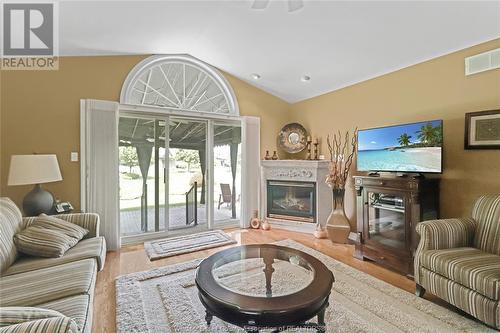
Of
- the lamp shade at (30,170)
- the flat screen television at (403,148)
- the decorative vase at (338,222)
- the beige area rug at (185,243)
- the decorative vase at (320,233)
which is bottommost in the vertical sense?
the beige area rug at (185,243)

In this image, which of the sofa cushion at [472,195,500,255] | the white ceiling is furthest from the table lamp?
the sofa cushion at [472,195,500,255]

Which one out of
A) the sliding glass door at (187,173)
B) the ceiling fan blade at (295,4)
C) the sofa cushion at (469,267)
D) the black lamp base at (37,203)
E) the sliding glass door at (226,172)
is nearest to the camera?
the sofa cushion at (469,267)

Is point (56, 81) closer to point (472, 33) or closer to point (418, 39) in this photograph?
point (418, 39)

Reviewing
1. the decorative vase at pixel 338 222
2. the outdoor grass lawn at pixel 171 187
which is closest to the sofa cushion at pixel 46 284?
the outdoor grass lawn at pixel 171 187

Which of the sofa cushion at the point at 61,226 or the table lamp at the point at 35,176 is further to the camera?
the table lamp at the point at 35,176

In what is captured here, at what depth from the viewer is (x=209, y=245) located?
11.4ft

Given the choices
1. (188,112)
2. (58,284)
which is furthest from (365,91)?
(58,284)

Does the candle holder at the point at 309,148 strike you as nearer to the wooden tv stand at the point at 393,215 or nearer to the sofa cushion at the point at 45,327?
the wooden tv stand at the point at 393,215

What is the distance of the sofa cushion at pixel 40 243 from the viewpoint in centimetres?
200

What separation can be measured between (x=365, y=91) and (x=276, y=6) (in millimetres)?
1909

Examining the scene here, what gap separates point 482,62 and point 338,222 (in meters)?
2.46

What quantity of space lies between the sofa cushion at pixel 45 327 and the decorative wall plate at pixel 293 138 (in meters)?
4.16

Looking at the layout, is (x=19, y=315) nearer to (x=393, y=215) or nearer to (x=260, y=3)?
(x=260, y=3)

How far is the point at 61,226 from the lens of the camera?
231 cm
